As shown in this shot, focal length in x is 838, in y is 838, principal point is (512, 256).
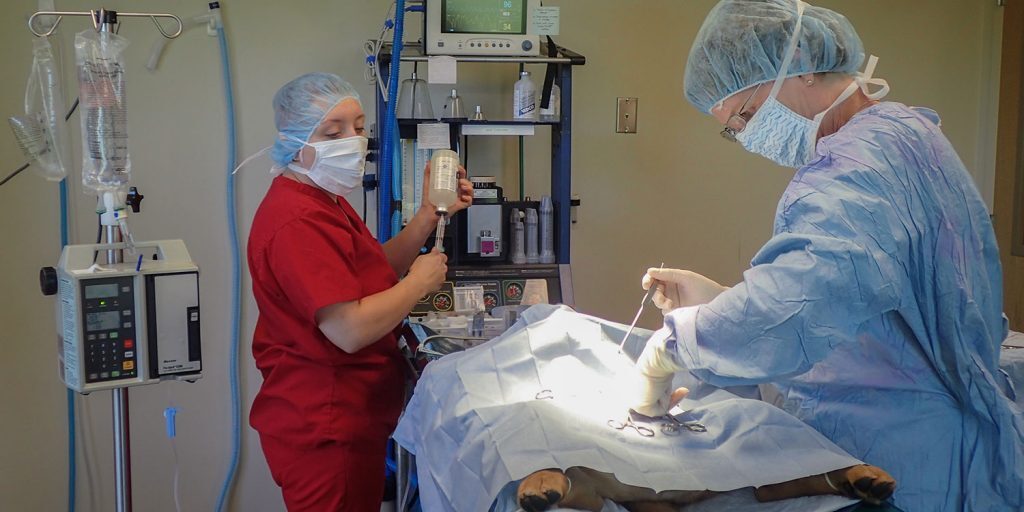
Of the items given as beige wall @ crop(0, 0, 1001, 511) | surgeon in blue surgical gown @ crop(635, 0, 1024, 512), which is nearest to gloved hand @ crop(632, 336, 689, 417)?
surgeon in blue surgical gown @ crop(635, 0, 1024, 512)

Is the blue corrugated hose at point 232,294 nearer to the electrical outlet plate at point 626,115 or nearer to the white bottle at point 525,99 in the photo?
the white bottle at point 525,99

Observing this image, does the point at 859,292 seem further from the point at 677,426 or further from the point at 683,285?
the point at 683,285

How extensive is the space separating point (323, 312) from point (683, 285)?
73 centimetres

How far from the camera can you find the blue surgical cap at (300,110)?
1.83m

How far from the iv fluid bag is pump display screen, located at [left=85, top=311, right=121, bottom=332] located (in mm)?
260

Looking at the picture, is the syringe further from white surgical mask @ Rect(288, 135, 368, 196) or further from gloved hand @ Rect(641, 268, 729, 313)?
gloved hand @ Rect(641, 268, 729, 313)

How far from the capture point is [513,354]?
159cm

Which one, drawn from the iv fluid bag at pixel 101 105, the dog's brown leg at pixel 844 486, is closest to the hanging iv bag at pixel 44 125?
the iv fluid bag at pixel 101 105

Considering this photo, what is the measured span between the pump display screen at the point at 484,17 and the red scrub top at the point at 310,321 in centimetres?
78

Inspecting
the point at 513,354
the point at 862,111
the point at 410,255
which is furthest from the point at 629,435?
the point at 410,255

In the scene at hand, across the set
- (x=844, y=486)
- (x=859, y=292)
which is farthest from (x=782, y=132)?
(x=844, y=486)

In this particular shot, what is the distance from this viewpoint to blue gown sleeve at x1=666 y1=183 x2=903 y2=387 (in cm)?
115

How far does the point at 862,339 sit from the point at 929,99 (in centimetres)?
231

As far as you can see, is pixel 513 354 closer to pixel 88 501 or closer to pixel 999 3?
pixel 88 501
